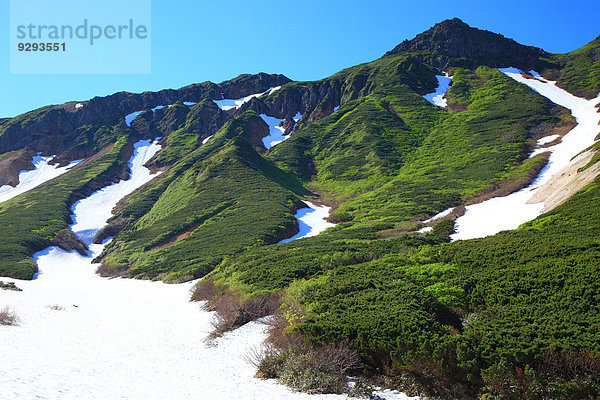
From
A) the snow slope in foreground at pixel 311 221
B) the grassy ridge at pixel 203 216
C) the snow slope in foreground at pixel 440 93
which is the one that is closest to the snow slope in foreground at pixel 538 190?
the snow slope in foreground at pixel 311 221

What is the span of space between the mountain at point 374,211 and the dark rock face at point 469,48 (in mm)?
830

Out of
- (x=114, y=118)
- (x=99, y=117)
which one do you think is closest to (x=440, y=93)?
(x=114, y=118)

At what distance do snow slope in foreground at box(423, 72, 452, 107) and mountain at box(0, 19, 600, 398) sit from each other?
137cm

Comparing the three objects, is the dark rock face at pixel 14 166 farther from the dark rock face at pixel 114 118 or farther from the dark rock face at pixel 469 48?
the dark rock face at pixel 469 48

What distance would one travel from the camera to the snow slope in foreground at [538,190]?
29047 millimetres

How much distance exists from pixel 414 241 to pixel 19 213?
78.6m

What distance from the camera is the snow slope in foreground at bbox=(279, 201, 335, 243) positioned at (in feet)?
146

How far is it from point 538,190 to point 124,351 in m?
39.0

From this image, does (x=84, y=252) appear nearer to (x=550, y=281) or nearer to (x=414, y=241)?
(x=414, y=241)

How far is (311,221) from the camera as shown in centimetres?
5069

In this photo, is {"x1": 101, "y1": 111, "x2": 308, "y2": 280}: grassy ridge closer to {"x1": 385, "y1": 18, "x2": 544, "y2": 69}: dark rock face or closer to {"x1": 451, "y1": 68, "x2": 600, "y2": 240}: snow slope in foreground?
{"x1": 451, "y1": 68, "x2": 600, "y2": 240}: snow slope in foreground

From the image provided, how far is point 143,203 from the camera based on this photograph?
77.9 m

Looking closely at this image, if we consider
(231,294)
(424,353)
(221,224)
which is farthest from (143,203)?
(424,353)

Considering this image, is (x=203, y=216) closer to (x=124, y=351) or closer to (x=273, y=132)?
(x=124, y=351)
